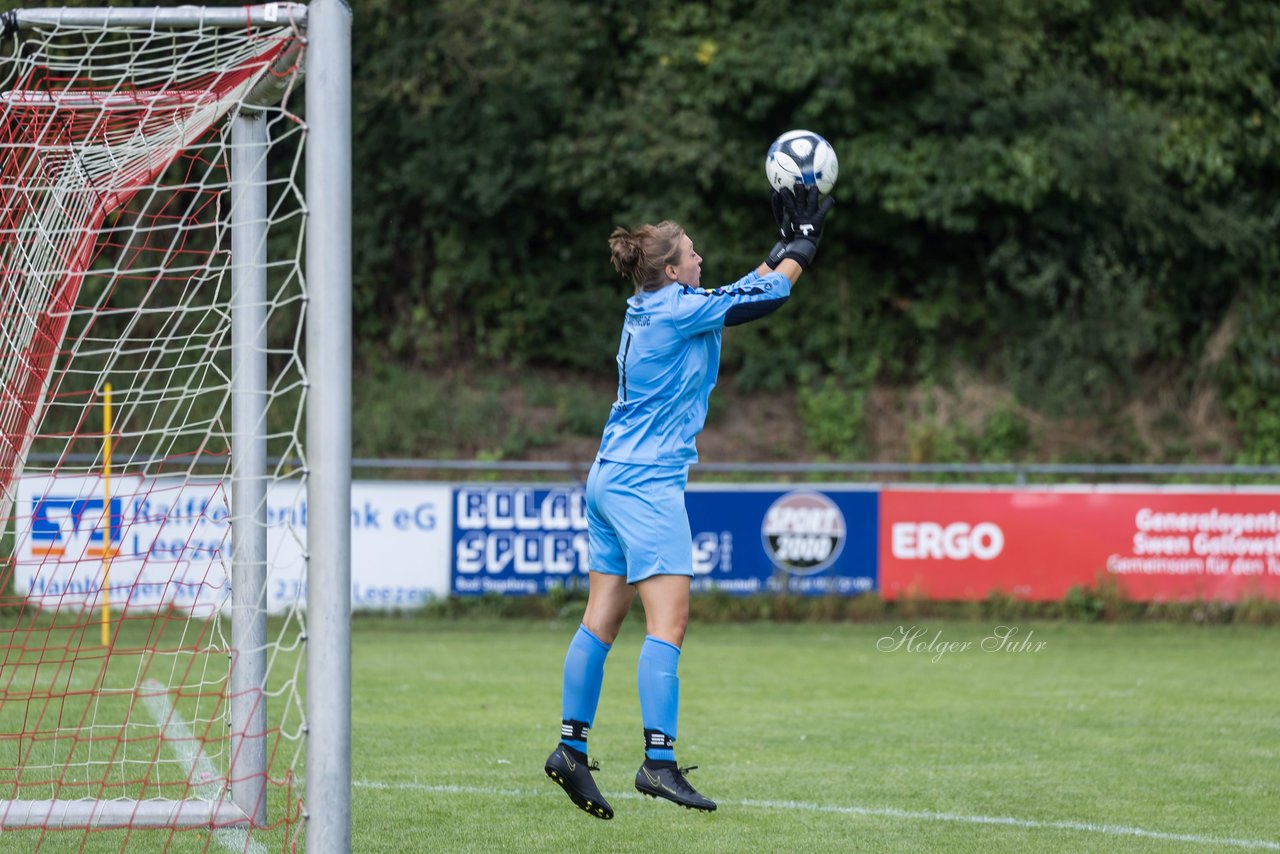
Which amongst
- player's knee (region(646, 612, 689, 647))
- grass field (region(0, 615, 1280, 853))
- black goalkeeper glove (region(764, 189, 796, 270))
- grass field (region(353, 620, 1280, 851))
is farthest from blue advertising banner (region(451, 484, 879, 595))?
player's knee (region(646, 612, 689, 647))

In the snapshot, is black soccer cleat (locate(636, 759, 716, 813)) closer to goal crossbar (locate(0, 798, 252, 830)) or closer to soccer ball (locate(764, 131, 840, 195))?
goal crossbar (locate(0, 798, 252, 830))

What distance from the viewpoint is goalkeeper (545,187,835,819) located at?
5527 mm

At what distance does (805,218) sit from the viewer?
591cm

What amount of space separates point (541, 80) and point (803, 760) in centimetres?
1567

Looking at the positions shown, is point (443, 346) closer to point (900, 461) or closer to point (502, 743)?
point (900, 461)

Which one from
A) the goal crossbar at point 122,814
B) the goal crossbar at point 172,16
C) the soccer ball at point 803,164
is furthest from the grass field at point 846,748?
the goal crossbar at point 172,16

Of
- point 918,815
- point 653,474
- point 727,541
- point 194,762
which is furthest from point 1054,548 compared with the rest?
point 194,762

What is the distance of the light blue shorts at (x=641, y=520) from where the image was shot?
18.2ft

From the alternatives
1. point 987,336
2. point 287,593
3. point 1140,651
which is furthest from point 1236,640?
point 987,336

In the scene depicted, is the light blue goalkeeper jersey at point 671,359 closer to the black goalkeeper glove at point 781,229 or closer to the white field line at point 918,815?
the black goalkeeper glove at point 781,229

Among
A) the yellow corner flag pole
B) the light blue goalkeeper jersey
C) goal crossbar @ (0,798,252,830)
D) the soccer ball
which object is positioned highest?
the soccer ball

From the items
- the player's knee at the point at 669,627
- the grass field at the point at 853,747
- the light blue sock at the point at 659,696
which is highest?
the player's knee at the point at 669,627

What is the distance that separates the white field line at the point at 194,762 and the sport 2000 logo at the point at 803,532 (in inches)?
252

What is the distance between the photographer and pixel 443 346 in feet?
78.5
